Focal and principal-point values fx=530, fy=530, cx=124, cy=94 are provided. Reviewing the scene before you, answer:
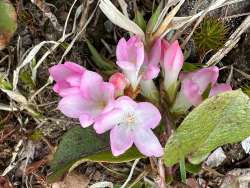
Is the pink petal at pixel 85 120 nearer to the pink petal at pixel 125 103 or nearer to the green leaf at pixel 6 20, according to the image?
the pink petal at pixel 125 103

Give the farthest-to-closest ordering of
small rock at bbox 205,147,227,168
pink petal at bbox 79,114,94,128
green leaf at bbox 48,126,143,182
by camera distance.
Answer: small rock at bbox 205,147,227,168 < green leaf at bbox 48,126,143,182 < pink petal at bbox 79,114,94,128

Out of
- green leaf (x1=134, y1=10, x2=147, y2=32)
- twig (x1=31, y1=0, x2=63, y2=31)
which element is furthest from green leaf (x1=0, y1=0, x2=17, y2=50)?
green leaf (x1=134, y1=10, x2=147, y2=32)

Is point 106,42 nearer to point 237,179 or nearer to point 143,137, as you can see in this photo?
point 143,137

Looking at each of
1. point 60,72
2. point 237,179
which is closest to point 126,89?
point 60,72

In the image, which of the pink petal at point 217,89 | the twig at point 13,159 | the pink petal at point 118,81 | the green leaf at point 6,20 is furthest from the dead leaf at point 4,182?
the pink petal at point 217,89

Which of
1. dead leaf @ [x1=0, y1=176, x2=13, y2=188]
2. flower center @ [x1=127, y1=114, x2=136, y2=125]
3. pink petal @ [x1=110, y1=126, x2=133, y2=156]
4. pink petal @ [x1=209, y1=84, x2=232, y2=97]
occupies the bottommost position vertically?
dead leaf @ [x1=0, y1=176, x2=13, y2=188]

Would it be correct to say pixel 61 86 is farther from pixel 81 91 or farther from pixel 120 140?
pixel 120 140

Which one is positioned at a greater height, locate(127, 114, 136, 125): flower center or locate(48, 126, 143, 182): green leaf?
locate(127, 114, 136, 125): flower center

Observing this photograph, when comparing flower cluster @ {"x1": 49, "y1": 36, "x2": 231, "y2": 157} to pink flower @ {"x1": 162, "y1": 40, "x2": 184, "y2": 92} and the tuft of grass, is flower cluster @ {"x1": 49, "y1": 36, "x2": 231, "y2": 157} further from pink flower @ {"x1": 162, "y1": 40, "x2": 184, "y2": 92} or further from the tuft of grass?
the tuft of grass
